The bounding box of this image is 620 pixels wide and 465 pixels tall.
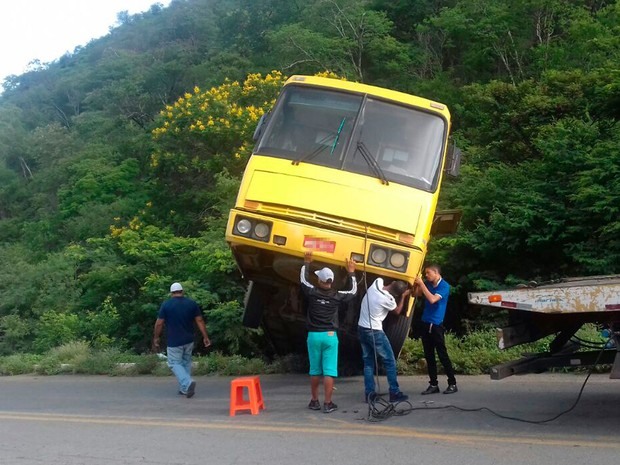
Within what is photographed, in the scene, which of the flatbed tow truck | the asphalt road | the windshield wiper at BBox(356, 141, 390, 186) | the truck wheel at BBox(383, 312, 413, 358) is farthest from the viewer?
the truck wheel at BBox(383, 312, 413, 358)

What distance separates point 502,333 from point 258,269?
337cm

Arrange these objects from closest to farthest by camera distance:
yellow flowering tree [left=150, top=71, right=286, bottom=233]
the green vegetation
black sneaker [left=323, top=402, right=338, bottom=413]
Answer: black sneaker [left=323, top=402, right=338, bottom=413]
the green vegetation
yellow flowering tree [left=150, top=71, right=286, bottom=233]

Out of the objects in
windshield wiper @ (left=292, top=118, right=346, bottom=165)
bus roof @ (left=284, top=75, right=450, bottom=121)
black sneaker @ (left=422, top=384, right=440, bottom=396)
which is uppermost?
bus roof @ (left=284, top=75, right=450, bottom=121)

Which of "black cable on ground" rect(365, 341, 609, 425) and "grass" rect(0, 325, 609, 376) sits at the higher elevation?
"black cable on ground" rect(365, 341, 609, 425)

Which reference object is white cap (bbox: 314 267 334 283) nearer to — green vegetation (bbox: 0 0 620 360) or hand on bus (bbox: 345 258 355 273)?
hand on bus (bbox: 345 258 355 273)

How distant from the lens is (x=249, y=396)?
27.3ft

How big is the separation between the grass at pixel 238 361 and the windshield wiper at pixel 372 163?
3.01m

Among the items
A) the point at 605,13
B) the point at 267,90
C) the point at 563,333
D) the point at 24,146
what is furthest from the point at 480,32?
the point at 24,146

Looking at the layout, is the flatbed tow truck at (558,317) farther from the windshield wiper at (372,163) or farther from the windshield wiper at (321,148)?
the windshield wiper at (321,148)

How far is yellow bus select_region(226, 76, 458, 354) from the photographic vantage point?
806 centimetres

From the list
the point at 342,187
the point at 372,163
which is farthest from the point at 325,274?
the point at 372,163

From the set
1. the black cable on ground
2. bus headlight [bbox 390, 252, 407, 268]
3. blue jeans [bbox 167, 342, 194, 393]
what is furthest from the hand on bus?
blue jeans [bbox 167, 342, 194, 393]

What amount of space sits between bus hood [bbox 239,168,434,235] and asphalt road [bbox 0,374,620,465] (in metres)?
2.06

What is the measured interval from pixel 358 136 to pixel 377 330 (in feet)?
7.75
